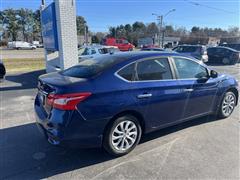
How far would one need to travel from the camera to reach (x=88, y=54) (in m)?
12.5

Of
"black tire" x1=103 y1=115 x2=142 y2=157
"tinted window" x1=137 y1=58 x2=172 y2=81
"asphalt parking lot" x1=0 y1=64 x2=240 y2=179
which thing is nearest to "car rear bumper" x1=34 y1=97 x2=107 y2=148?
"black tire" x1=103 y1=115 x2=142 y2=157

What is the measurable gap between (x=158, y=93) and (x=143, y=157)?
103cm

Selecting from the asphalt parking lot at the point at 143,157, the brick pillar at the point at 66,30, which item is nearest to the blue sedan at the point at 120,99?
the asphalt parking lot at the point at 143,157

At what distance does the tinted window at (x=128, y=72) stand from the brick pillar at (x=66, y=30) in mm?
5558

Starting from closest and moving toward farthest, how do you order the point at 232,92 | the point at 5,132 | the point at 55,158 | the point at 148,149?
the point at 55,158 → the point at 148,149 → the point at 5,132 → the point at 232,92

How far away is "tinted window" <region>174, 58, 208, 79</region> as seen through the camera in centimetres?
414

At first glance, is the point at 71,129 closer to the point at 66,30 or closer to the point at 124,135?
the point at 124,135

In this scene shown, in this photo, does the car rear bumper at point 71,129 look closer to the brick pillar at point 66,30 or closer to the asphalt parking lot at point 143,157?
the asphalt parking lot at point 143,157

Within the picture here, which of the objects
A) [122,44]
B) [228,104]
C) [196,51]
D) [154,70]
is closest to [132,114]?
[154,70]

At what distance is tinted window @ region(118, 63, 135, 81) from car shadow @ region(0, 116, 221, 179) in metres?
1.25

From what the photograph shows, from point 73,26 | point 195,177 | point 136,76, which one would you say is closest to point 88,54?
point 73,26

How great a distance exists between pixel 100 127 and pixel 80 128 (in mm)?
289

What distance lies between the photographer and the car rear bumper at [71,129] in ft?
9.89

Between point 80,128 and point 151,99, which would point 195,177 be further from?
point 80,128
